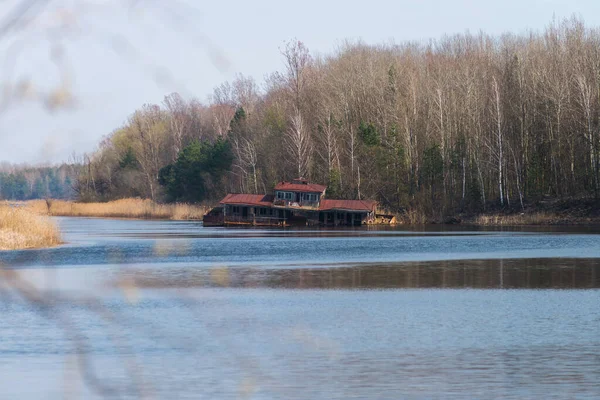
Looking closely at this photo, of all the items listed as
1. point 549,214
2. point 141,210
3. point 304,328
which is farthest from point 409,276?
point 141,210

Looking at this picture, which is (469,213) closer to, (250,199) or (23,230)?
(250,199)

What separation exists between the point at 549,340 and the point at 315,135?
270 ft

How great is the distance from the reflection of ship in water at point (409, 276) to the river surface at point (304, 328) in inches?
3.9

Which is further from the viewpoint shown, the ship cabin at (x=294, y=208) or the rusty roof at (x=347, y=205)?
the ship cabin at (x=294, y=208)

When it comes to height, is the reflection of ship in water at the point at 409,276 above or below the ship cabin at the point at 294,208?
below

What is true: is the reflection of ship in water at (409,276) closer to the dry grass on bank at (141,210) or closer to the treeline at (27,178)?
the treeline at (27,178)

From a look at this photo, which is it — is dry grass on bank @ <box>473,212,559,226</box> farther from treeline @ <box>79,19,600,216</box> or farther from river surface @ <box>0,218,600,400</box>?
river surface @ <box>0,218,600,400</box>

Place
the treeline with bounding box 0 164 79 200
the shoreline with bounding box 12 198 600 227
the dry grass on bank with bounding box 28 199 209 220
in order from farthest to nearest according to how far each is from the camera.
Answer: the dry grass on bank with bounding box 28 199 209 220
the shoreline with bounding box 12 198 600 227
the treeline with bounding box 0 164 79 200

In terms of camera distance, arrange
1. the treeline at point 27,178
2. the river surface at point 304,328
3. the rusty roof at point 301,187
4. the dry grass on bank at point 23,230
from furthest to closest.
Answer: the rusty roof at point 301,187 → the dry grass on bank at point 23,230 → the river surface at point 304,328 → the treeline at point 27,178

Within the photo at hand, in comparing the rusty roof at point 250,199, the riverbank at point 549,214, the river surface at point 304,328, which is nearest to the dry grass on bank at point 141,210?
the rusty roof at point 250,199

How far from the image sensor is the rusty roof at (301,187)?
9288 centimetres

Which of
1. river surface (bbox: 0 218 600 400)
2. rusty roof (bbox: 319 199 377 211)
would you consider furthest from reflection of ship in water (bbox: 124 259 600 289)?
rusty roof (bbox: 319 199 377 211)

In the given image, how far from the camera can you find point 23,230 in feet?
173

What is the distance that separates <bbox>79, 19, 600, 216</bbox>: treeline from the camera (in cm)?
8662
